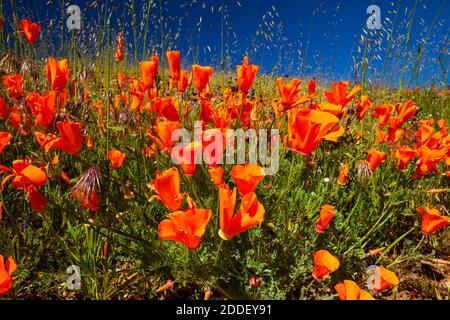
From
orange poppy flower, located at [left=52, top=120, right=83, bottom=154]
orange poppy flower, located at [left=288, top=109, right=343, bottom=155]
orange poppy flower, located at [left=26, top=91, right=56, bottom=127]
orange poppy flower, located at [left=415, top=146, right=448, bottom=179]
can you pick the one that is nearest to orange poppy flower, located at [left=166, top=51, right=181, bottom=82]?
orange poppy flower, located at [left=26, top=91, right=56, bottom=127]

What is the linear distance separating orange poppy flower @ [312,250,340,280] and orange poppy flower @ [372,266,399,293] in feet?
0.51

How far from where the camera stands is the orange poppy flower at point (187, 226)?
0.90 metres

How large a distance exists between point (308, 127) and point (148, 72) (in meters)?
0.99

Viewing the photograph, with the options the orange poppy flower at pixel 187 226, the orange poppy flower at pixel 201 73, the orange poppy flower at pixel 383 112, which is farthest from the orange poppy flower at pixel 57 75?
the orange poppy flower at pixel 383 112

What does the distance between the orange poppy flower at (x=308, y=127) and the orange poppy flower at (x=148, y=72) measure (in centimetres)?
91

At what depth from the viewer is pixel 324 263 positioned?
1.10 meters

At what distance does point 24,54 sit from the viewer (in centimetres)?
259

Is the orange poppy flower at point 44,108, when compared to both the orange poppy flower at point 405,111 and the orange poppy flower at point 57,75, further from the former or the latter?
the orange poppy flower at point 405,111

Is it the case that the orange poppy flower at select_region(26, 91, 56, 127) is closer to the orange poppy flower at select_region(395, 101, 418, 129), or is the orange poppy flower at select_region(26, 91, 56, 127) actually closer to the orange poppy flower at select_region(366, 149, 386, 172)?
the orange poppy flower at select_region(366, 149, 386, 172)

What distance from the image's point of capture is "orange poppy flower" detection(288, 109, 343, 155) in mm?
1142

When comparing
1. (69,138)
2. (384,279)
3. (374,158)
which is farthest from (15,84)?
(384,279)
